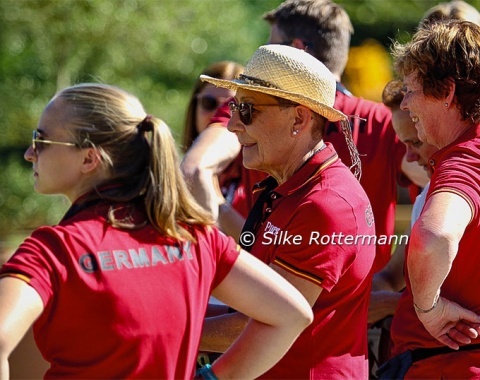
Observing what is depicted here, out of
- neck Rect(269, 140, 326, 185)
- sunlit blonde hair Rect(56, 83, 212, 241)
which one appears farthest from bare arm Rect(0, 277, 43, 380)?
neck Rect(269, 140, 326, 185)

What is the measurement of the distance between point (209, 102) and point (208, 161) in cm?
165

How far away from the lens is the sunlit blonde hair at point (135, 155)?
2.28m

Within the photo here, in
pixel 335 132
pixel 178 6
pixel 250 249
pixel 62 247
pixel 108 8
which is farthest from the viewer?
pixel 178 6

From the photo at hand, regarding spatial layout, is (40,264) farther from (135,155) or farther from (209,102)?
(209,102)

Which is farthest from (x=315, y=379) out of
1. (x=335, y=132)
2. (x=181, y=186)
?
(x=335, y=132)

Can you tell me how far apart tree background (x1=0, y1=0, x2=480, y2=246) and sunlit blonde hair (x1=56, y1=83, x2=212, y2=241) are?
Result: 8.42 m

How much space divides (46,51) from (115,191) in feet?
32.6

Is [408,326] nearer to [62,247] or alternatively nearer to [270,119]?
[270,119]

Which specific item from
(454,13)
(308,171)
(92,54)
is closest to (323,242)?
(308,171)

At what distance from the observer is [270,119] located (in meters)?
3.09

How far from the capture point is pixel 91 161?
7.59 feet

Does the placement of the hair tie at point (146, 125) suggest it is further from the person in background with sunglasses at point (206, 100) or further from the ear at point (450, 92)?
Answer: the person in background with sunglasses at point (206, 100)

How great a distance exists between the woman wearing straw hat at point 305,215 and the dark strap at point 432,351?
0.61 feet

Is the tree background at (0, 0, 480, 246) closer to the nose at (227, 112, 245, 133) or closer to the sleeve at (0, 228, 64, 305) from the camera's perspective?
the nose at (227, 112, 245, 133)
